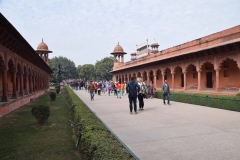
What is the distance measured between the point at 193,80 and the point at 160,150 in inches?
766

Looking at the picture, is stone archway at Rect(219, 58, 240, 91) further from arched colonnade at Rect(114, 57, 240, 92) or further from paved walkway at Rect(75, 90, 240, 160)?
paved walkway at Rect(75, 90, 240, 160)

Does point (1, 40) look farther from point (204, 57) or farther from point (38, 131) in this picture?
point (204, 57)

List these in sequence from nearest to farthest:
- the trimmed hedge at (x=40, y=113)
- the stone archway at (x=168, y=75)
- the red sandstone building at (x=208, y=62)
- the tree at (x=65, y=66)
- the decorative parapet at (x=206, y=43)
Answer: the trimmed hedge at (x=40, y=113) → the decorative parapet at (x=206, y=43) → the red sandstone building at (x=208, y=62) → the stone archway at (x=168, y=75) → the tree at (x=65, y=66)

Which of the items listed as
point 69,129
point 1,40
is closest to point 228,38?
point 69,129

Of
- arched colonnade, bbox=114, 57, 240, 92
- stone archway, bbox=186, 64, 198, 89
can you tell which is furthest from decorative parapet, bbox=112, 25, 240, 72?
stone archway, bbox=186, 64, 198, 89

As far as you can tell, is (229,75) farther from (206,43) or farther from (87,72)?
(87,72)

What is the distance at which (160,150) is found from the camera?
430 cm

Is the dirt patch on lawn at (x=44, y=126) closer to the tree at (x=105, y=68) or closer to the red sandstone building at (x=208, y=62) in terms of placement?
the red sandstone building at (x=208, y=62)

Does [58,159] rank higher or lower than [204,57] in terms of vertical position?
lower

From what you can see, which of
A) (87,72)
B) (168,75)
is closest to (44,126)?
(168,75)

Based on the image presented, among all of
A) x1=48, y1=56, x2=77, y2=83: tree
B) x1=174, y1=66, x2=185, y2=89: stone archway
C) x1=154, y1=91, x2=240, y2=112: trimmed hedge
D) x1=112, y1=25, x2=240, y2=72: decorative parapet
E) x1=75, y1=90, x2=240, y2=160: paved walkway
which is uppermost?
x1=48, y1=56, x2=77, y2=83: tree

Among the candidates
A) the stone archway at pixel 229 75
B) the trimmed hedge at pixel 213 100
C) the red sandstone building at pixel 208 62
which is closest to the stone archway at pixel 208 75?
the red sandstone building at pixel 208 62

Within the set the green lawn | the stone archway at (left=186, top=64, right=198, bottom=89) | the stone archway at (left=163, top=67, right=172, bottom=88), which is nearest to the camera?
the green lawn

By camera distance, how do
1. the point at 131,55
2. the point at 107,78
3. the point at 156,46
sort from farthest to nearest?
1. the point at 107,78
2. the point at 131,55
3. the point at 156,46
